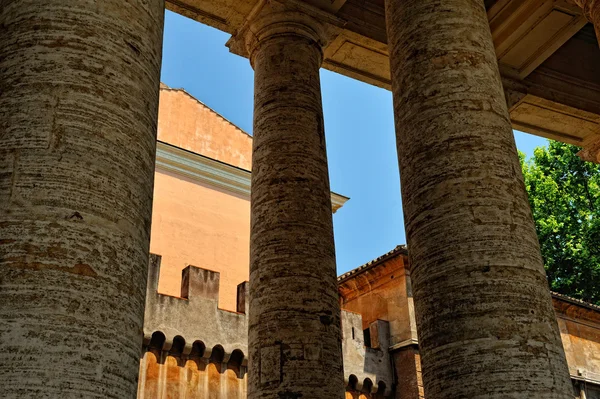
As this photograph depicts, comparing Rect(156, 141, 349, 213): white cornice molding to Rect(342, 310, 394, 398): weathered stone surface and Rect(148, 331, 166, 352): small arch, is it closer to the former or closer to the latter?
Rect(342, 310, 394, 398): weathered stone surface

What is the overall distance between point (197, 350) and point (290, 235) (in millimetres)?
12207

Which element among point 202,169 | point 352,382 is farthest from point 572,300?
point 202,169

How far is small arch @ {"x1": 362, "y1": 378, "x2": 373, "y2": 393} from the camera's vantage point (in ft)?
80.3

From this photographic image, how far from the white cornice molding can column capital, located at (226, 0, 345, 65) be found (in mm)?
17304

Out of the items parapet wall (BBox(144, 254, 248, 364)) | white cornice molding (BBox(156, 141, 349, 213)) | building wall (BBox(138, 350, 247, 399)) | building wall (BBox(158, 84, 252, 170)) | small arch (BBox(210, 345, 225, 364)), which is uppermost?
building wall (BBox(158, 84, 252, 170))

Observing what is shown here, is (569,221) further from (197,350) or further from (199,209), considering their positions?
(197,350)

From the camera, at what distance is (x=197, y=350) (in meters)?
21.3

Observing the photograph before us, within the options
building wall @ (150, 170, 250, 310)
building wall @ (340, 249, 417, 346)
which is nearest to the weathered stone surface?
building wall @ (340, 249, 417, 346)

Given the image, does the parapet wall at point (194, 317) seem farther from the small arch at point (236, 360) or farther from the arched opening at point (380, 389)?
the arched opening at point (380, 389)

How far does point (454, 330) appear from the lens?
6836mm

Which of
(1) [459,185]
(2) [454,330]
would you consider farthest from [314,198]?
(2) [454,330]

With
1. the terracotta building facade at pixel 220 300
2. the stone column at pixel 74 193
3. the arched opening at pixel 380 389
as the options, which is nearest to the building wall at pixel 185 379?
the terracotta building facade at pixel 220 300

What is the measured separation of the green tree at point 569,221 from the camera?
124 feet

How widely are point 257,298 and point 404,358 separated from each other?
53.3 feet
